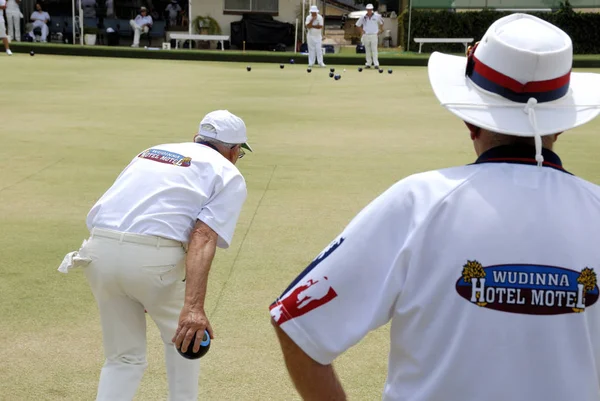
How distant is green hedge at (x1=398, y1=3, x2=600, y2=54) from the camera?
30.8m

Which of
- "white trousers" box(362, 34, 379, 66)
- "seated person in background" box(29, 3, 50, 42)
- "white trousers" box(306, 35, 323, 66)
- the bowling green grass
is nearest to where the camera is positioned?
the bowling green grass

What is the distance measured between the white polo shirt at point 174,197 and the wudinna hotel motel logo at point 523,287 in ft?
6.19

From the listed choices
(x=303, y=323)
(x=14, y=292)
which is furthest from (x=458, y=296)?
(x=14, y=292)

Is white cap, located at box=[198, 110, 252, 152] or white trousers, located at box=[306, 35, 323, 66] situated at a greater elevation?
white cap, located at box=[198, 110, 252, 152]

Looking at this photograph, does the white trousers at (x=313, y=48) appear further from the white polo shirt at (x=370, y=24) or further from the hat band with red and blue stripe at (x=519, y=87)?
the hat band with red and blue stripe at (x=519, y=87)

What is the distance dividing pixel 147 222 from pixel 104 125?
984 centimetres

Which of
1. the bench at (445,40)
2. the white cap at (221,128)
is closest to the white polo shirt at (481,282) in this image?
the white cap at (221,128)

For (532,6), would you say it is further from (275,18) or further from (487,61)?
(487,61)

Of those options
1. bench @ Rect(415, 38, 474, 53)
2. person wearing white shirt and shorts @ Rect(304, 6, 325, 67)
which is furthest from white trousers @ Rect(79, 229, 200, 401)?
bench @ Rect(415, 38, 474, 53)

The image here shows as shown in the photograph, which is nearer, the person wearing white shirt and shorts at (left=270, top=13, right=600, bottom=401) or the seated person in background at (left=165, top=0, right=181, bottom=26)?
the person wearing white shirt and shorts at (left=270, top=13, right=600, bottom=401)

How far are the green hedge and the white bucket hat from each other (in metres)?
29.7

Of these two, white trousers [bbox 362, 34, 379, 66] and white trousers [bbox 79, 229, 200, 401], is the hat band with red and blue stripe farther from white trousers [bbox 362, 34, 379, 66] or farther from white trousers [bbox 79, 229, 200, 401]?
white trousers [bbox 362, 34, 379, 66]

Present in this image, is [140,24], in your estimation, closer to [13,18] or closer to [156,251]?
[13,18]

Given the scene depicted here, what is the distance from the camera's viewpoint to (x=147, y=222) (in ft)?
11.2
